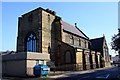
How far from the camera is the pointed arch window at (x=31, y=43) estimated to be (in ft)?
156

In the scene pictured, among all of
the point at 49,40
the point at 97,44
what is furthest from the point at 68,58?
the point at 97,44

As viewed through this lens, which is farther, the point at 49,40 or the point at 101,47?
the point at 101,47

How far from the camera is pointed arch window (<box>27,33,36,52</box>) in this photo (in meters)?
47.5

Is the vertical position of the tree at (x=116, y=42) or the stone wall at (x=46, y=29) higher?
the stone wall at (x=46, y=29)

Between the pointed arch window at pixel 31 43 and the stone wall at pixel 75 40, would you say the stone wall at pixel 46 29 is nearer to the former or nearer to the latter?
the pointed arch window at pixel 31 43

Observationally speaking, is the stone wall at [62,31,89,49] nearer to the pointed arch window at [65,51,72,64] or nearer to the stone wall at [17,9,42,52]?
the pointed arch window at [65,51,72,64]

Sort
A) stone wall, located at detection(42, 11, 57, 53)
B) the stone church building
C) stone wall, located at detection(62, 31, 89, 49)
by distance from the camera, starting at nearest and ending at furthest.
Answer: stone wall, located at detection(42, 11, 57, 53)
the stone church building
stone wall, located at detection(62, 31, 89, 49)

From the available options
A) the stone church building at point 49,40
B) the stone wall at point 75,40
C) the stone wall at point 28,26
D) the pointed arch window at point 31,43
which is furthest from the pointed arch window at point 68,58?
the pointed arch window at point 31,43

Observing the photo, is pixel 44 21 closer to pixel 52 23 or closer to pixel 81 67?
pixel 52 23

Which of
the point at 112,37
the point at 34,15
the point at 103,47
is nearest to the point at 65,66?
the point at 34,15

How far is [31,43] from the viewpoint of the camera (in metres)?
48.7

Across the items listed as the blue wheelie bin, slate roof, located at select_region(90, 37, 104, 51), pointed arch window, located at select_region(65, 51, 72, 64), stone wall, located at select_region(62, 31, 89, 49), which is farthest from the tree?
slate roof, located at select_region(90, 37, 104, 51)

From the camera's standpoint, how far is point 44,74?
106 feet

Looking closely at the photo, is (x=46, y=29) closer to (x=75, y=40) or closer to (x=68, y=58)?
(x=68, y=58)
